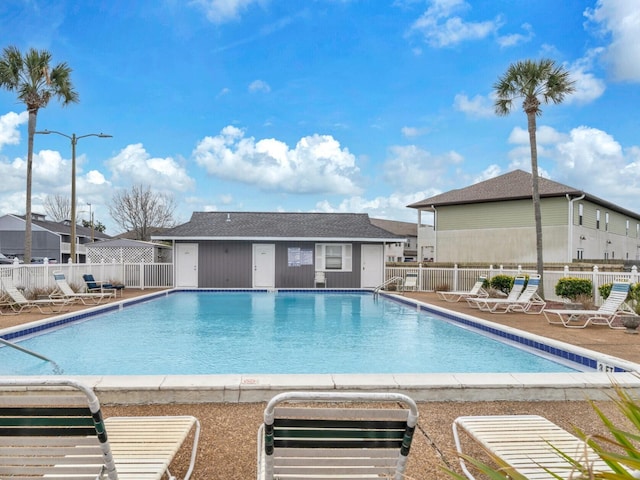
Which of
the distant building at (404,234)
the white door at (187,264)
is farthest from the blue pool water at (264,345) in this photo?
the distant building at (404,234)

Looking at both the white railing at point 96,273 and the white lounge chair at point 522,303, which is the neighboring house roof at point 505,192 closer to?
the white lounge chair at point 522,303

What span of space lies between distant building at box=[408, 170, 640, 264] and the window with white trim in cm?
911

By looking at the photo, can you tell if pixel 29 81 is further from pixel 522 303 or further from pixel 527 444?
pixel 527 444

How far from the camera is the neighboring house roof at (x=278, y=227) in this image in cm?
2042

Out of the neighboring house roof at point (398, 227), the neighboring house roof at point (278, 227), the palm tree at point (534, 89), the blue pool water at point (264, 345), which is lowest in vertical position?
the blue pool water at point (264, 345)

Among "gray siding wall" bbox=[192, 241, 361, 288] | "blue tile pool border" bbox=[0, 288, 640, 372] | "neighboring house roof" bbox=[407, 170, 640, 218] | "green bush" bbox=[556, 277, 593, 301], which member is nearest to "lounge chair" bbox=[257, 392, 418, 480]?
"blue tile pool border" bbox=[0, 288, 640, 372]

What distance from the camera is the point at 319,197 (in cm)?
3409

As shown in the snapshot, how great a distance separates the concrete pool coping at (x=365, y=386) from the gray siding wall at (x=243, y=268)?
52.0ft

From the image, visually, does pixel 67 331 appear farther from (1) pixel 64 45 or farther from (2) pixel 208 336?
(1) pixel 64 45

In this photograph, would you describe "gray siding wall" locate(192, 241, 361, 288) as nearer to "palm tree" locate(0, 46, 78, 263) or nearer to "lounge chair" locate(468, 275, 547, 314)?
"palm tree" locate(0, 46, 78, 263)

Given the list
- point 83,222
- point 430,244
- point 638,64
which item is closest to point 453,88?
point 638,64

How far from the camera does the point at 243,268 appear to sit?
68.0ft

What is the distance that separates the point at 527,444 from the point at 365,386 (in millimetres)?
1876

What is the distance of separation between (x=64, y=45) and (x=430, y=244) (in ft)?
72.8
